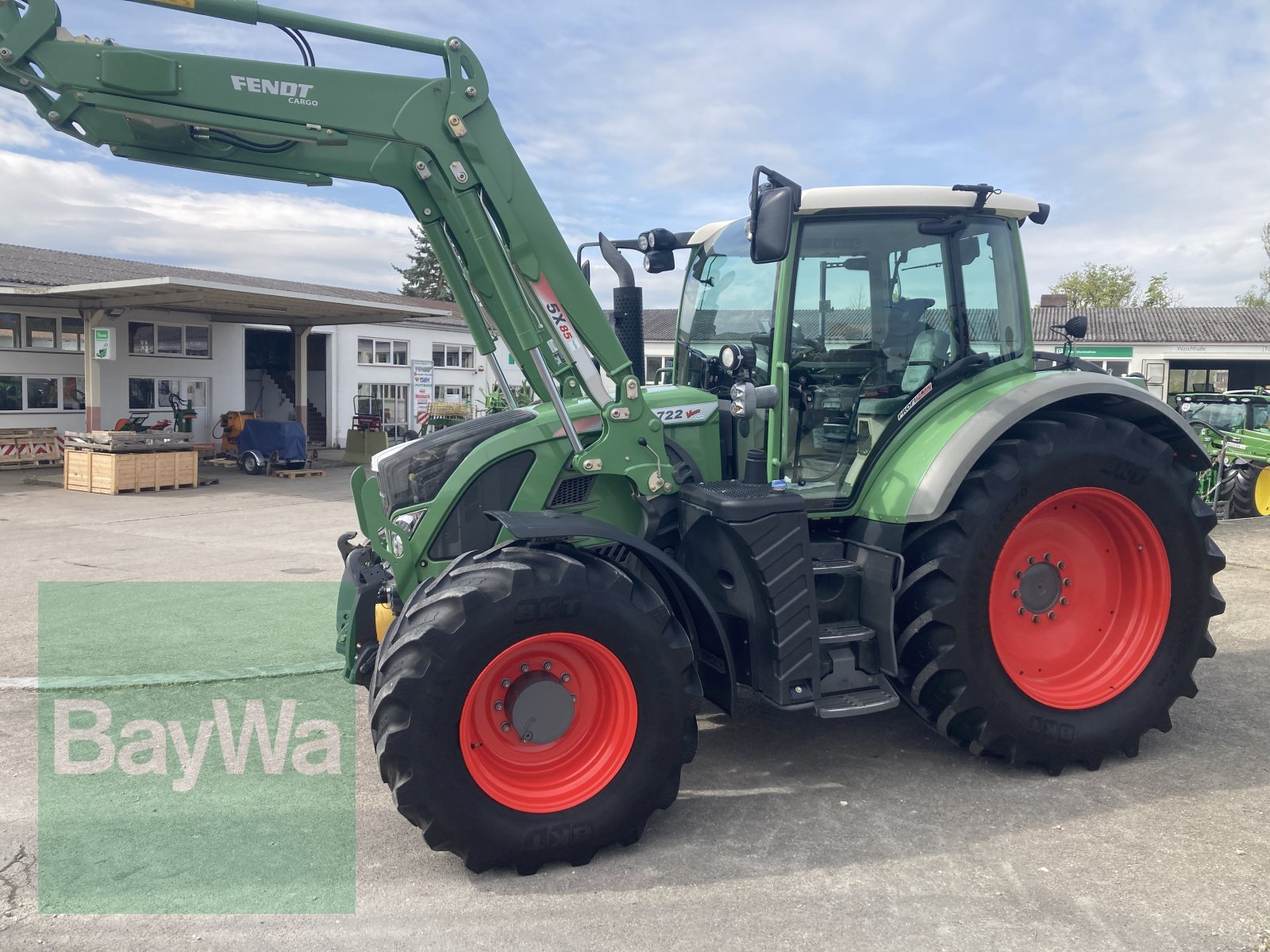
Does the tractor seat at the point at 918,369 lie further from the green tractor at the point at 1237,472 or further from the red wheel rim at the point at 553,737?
the green tractor at the point at 1237,472

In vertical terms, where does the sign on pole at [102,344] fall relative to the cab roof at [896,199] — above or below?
above

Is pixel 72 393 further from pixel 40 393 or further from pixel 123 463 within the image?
pixel 123 463

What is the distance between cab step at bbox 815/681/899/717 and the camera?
156 inches

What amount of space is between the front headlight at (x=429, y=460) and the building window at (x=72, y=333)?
19428mm

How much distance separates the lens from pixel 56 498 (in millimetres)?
15227

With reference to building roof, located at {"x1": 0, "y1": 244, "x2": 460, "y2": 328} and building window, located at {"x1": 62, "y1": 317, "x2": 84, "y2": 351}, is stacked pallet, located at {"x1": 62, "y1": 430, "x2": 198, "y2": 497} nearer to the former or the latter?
building roof, located at {"x1": 0, "y1": 244, "x2": 460, "y2": 328}

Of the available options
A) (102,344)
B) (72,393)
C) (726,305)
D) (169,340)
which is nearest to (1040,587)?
(726,305)

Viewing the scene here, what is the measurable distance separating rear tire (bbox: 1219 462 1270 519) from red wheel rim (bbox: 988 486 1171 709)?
9814 mm

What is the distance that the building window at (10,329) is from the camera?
64.8ft

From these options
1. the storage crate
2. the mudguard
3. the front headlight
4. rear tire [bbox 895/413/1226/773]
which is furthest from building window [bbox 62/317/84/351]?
rear tire [bbox 895/413/1226/773]

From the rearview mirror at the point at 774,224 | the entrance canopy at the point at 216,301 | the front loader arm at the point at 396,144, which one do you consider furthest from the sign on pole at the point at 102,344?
the rearview mirror at the point at 774,224

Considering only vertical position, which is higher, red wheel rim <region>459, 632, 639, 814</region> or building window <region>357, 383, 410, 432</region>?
building window <region>357, 383, 410, 432</region>

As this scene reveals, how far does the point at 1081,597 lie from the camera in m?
4.71

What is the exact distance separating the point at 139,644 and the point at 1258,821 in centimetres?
633
